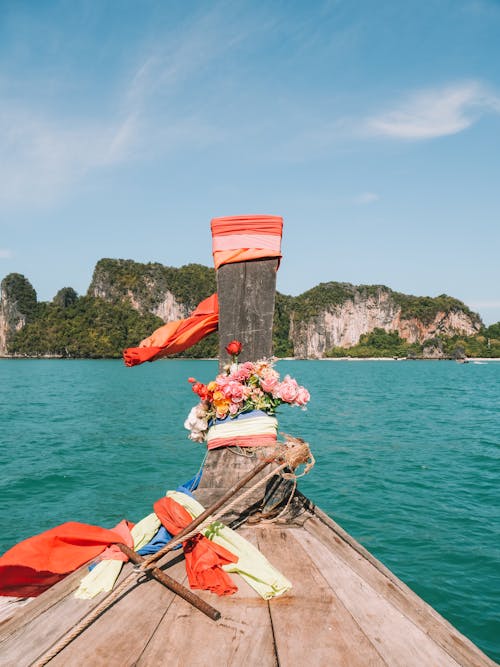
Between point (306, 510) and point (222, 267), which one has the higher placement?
point (222, 267)

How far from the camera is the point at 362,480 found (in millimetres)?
14016

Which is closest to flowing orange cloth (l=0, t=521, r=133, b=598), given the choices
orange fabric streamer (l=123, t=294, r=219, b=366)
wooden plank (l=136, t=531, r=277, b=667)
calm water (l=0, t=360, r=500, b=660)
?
wooden plank (l=136, t=531, r=277, b=667)

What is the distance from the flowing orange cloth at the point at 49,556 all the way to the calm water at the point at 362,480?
16.7ft

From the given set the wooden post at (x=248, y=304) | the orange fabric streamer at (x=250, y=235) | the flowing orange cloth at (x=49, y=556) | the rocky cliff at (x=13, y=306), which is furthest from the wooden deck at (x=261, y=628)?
the rocky cliff at (x=13, y=306)

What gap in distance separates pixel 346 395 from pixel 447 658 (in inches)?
1632

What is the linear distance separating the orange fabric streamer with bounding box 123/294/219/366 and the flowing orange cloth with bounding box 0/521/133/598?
66.0 inches

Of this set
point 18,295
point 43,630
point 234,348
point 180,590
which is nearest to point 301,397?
point 234,348

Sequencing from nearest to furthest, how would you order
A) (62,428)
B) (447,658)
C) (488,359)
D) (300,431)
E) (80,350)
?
1. (447,658)
2. (300,431)
3. (62,428)
4. (80,350)
5. (488,359)

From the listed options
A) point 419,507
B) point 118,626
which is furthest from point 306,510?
point 419,507

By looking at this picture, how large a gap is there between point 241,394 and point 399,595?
220cm

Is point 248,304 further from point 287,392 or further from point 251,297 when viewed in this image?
point 287,392

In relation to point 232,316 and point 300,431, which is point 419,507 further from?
point 300,431

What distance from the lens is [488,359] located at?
176250 mm

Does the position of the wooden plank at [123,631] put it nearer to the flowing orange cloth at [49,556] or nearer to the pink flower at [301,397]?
the flowing orange cloth at [49,556]
